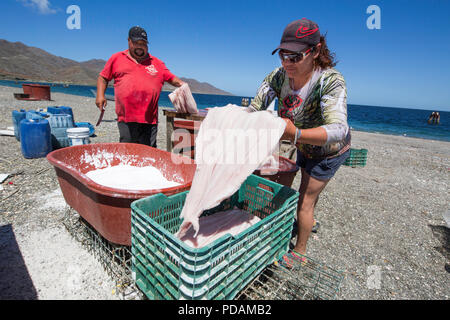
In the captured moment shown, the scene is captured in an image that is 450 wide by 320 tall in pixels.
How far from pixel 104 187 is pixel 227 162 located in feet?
3.01

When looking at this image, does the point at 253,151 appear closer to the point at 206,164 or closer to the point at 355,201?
the point at 206,164

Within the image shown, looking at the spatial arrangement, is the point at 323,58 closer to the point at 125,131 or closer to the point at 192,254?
the point at 192,254

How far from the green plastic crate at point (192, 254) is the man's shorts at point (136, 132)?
6.07ft

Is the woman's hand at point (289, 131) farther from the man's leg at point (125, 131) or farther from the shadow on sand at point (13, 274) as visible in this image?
the man's leg at point (125, 131)

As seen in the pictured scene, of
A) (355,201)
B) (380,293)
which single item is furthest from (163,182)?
(355,201)

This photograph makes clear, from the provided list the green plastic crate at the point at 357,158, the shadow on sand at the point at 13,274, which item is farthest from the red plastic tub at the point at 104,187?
the green plastic crate at the point at 357,158

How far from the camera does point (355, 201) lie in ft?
13.8

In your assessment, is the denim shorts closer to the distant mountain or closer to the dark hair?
the dark hair

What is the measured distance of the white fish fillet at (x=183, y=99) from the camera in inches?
133

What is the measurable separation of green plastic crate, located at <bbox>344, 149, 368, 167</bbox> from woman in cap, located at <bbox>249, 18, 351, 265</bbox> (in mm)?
5005

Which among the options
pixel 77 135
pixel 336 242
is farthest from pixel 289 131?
pixel 77 135

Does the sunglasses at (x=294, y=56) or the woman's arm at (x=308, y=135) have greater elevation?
the sunglasses at (x=294, y=56)
